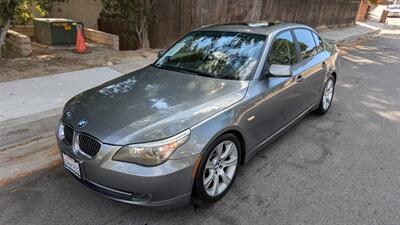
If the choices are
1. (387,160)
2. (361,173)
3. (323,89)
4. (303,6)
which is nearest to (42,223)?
(361,173)

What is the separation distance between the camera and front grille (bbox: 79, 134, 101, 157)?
2.53 metres

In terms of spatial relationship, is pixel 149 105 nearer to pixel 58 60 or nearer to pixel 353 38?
pixel 58 60

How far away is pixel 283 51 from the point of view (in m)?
3.91

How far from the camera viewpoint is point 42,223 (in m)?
2.67

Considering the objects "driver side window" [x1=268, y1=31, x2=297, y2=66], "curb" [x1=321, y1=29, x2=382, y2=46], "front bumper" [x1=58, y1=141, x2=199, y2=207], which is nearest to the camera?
"front bumper" [x1=58, y1=141, x2=199, y2=207]

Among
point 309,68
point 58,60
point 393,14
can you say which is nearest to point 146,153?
point 309,68

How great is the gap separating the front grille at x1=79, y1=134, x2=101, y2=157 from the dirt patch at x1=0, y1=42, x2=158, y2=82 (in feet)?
14.0

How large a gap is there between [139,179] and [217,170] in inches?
32.7

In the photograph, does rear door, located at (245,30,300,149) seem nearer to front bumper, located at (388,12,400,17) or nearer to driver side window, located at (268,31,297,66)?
driver side window, located at (268,31,297,66)

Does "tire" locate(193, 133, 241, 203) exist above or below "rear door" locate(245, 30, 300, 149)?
below

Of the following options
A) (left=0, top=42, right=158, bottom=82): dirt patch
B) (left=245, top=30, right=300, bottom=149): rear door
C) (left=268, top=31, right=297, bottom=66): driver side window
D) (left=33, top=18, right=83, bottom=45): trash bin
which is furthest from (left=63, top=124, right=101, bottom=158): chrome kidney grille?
(left=33, top=18, right=83, bottom=45): trash bin

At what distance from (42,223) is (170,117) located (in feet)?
4.56

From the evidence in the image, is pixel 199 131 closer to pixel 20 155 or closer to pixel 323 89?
pixel 20 155

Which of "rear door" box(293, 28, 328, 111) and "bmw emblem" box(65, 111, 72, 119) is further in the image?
"rear door" box(293, 28, 328, 111)
